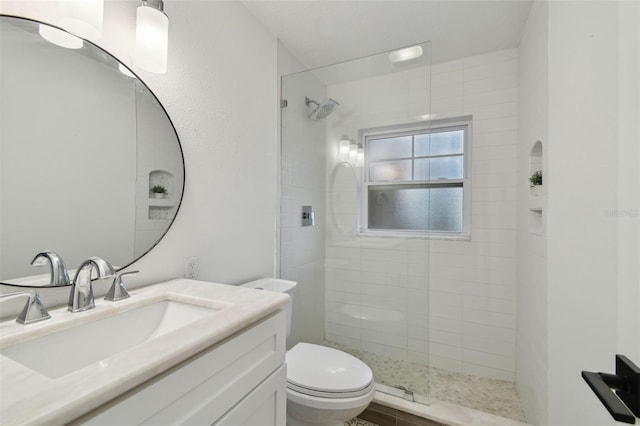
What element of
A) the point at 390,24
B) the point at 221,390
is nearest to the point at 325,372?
the point at 221,390

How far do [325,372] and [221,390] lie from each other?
0.85 metres

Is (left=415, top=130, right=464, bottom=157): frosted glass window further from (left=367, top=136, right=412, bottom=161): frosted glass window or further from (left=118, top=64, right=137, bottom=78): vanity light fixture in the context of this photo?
(left=118, top=64, right=137, bottom=78): vanity light fixture

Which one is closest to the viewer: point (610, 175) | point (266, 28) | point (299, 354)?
point (610, 175)

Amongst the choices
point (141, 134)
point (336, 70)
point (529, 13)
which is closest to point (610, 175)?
point (141, 134)

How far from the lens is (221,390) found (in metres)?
0.73

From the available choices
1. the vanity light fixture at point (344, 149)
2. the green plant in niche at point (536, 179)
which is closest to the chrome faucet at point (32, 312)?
the vanity light fixture at point (344, 149)

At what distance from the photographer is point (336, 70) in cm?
215

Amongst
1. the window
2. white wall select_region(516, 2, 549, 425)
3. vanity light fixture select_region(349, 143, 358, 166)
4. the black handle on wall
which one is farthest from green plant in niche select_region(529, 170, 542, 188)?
the black handle on wall

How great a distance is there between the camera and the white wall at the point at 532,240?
142cm

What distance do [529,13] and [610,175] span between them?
5.57ft

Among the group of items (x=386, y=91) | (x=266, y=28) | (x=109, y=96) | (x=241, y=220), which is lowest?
(x=241, y=220)

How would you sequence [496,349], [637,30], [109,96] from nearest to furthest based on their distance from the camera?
[637,30], [109,96], [496,349]

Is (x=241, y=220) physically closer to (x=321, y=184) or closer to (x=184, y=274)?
(x=184, y=274)

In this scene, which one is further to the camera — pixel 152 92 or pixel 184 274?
pixel 184 274
